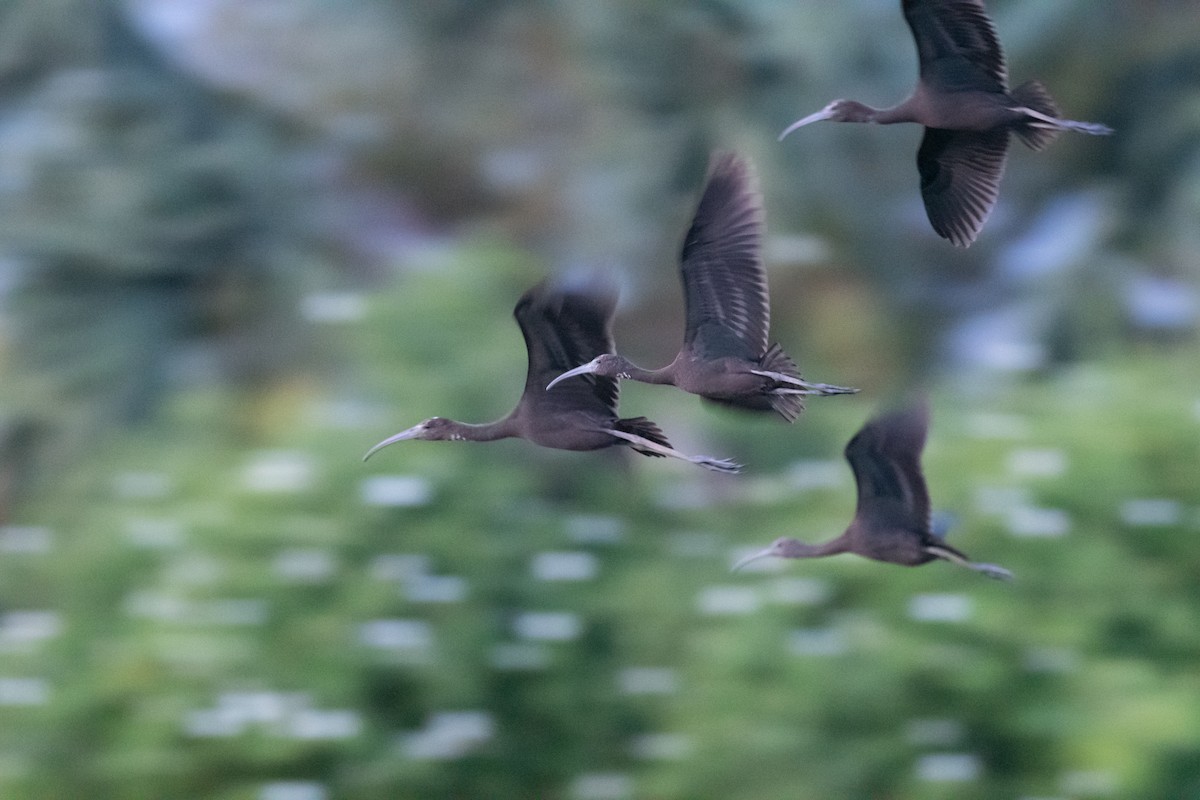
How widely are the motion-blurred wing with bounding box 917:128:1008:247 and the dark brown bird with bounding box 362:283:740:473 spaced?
22cm

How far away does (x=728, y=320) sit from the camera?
2.88 feet

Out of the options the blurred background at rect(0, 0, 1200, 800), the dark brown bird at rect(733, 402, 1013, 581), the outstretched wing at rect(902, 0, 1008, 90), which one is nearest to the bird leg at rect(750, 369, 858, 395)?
the dark brown bird at rect(733, 402, 1013, 581)

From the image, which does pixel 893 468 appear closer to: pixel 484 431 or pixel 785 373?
pixel 785 373

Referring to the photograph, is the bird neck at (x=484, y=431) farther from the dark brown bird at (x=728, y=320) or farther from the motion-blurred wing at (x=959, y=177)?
the motion-blurred wing at (x=959, y=177)

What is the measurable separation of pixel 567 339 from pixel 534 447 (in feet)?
8.41

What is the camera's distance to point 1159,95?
5.29 metres

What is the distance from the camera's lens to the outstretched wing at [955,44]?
2.93 feet

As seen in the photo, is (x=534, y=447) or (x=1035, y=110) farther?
(x=534, y=447)

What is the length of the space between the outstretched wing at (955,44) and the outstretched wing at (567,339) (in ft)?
0.78

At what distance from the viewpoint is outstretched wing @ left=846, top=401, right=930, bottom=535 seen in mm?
903

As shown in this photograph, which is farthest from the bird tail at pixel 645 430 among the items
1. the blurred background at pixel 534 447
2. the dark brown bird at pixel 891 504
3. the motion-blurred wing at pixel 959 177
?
the blurred background at pixel 534 447

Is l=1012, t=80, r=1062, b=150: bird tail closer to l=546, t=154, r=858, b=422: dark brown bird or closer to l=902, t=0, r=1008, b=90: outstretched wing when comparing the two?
l=902, t=0, r=1008, b=90: outstretched wing

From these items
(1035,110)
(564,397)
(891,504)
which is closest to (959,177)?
(1035,110)

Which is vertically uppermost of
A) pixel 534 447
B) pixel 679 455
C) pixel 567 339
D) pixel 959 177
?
pixel 534 447
